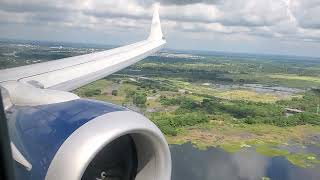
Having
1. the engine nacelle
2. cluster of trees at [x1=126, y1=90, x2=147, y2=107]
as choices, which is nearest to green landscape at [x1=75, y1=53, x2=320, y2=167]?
cluster of trees at [x1=126, y1=90, x2=147, y2=107]

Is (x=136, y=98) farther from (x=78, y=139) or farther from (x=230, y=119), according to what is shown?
(x=78, y=139)

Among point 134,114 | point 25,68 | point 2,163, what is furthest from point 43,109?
point 25,68

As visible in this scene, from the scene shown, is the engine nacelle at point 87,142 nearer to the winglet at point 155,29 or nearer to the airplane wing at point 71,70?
the airplane wing at point 71,70

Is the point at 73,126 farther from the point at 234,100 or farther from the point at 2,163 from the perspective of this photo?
the point at 234,100

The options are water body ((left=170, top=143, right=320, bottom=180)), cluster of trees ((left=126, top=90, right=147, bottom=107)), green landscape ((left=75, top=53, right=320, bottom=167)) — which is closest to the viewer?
water body ((left=170, top=143, right=320, bottom=180))

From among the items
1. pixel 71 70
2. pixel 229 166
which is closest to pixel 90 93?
pixel 229 166

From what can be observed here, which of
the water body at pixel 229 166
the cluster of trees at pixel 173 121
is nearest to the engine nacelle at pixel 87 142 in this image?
the water body at pixel 229 166

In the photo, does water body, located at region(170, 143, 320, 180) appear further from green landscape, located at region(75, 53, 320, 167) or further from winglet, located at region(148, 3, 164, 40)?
winglet, located at region(148, 3, 164, 40)
